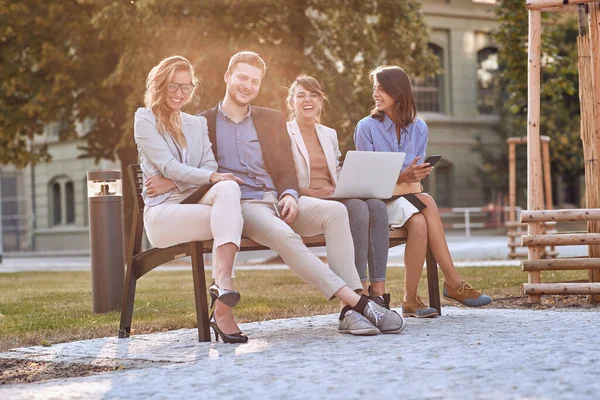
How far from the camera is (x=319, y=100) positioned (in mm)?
6656

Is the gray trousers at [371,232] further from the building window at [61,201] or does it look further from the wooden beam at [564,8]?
the building window at [61,201]

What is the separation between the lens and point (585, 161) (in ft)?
26.5

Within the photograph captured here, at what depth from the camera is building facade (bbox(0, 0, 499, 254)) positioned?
3803 centimetres

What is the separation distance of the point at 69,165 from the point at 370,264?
1323 inches

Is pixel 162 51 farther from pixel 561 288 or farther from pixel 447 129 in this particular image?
pixel 447 129

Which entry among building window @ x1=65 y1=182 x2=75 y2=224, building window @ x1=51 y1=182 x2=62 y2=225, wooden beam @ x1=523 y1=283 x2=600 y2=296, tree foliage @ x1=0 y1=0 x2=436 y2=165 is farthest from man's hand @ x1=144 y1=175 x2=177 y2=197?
building window @ x1=51 y1=182 x2=62 y2=225

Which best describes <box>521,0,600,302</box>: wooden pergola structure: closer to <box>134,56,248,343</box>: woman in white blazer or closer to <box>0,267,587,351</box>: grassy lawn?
<box>0,267,587,351</box>: grassy lawn

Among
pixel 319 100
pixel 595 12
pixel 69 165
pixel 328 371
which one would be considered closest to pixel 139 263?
pixel 319 100

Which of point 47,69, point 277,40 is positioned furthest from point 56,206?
point 277,40

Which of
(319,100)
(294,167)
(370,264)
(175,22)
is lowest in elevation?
(370,264)

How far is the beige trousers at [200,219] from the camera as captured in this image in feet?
18.3

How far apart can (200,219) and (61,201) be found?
34645 millimetres

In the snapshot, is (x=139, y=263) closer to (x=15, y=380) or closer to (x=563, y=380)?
(x=15, y=380)

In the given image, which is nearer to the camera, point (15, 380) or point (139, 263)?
point (15, 380)
